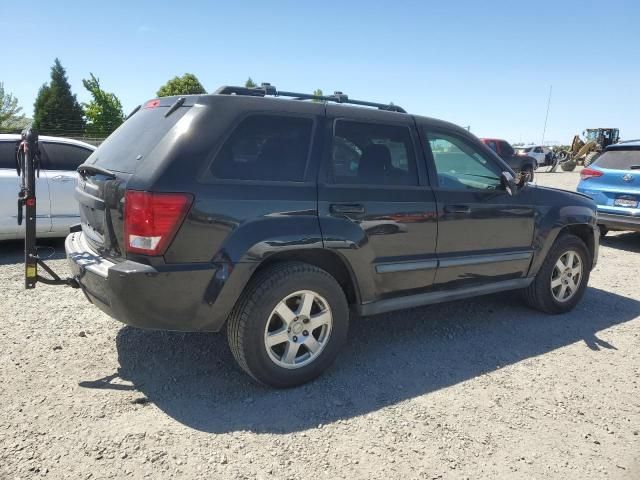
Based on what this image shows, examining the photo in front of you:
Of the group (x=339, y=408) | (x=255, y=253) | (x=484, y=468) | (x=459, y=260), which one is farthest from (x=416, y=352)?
(x=255, y=253)

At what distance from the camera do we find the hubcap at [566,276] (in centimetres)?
477

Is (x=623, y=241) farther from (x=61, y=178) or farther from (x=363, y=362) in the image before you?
(x=61, y=178)

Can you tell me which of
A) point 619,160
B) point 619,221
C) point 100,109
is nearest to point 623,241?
point 619,221

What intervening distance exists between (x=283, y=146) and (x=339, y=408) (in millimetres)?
1695

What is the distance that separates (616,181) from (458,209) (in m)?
5.55

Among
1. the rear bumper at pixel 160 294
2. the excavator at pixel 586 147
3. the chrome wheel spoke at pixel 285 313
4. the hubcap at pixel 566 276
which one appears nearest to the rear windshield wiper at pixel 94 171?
the rear bumper at pixel 160 294

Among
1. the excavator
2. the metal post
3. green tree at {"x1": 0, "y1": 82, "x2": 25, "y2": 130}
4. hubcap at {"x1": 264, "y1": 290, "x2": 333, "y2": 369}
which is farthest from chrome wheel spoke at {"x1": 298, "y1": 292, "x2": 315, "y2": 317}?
green tree at {"x1": 0, "y1": 82, "x2": 25, "y2": 130}

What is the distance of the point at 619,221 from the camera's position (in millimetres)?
7770

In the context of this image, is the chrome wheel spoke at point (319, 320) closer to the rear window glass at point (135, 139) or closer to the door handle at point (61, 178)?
the rear window glass at point (135, 139)

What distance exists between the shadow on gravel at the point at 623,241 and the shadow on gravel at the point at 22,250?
8734 millimetres

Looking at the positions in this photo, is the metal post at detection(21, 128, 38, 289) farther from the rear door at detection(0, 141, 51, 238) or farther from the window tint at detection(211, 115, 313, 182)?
the rear door at detection(0, 141, 51, 238)

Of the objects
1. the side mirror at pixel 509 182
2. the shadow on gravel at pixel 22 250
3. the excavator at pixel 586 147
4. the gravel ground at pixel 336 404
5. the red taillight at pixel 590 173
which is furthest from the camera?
the excavator at pixel 586 147

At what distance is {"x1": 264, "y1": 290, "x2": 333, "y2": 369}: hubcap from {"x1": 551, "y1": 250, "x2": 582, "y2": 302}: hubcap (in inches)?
105

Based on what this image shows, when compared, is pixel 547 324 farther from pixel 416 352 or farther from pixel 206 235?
pixel 206 235
